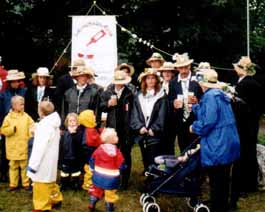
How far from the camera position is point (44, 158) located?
21.4 feet

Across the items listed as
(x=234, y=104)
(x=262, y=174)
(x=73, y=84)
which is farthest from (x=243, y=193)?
(x=73, y=84)

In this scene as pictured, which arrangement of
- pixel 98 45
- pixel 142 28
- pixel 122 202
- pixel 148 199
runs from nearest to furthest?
pixel 148 199 < pixel 122 202 < pixel 98 45 < pixel 142 28

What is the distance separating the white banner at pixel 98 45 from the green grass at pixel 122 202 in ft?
11.6

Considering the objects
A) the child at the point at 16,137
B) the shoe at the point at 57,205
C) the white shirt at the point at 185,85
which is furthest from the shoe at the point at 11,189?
the white shirt at the point at 185,85

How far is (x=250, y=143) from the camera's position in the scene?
24.6ft

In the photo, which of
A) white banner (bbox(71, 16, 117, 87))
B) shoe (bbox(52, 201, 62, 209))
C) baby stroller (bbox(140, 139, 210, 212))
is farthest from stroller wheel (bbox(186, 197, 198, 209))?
white banner (bbox(71, 16, 117, 87))

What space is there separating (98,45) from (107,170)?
4885 millimetres

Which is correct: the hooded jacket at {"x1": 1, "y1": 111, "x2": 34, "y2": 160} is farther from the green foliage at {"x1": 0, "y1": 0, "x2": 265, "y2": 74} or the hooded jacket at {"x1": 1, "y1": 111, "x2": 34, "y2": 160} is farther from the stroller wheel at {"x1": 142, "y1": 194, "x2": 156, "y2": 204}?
the green foliage at {"x1": 0, "y1": 0, "x2": 265, "y2": 74}

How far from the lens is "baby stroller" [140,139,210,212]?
6469 millimetres

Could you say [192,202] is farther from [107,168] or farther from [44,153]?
[44,153]

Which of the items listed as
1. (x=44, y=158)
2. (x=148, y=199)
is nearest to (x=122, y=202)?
(x=148, y=199)

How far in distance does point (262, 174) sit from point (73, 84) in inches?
124

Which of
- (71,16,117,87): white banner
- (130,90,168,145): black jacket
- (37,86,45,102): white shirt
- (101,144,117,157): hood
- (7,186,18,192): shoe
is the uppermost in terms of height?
(71,16,117,87): white banner

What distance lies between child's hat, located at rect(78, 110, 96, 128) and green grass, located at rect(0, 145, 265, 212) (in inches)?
38.8
